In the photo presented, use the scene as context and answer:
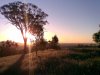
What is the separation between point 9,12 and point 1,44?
24.6 metres

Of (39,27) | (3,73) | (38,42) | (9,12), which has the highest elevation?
(9,12)

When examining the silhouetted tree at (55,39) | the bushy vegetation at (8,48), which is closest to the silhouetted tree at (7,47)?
the bushy vegetation at (8,48)

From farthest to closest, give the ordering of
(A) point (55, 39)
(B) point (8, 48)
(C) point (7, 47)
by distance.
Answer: (A) point (55, 39) → (C) point (7, 47) → (B) point (8, 48)

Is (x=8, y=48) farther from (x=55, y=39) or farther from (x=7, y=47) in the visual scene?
(x=55, y=39)

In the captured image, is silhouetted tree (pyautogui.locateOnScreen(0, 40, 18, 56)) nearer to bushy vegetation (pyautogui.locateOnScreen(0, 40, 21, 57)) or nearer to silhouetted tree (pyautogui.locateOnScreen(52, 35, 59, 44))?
bushy vegetation (pyautogui.locateOnScreen(0, 40, 21, 57))

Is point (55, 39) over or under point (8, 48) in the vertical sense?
over

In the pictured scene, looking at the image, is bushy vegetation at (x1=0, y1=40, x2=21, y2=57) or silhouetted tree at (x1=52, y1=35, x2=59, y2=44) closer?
bushy vegetation at (x1=0, y1=40, x2=21, y2=57)

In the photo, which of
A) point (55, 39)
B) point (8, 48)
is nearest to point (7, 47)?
point (8, 48)

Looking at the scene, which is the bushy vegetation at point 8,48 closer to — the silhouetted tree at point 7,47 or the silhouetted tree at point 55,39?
the silhouetted tree at point 7,47

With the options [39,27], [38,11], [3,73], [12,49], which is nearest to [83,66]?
[3,73]

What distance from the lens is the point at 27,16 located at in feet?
167

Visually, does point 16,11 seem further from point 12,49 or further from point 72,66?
point 72,66

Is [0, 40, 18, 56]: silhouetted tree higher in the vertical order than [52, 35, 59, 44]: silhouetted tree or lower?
lower

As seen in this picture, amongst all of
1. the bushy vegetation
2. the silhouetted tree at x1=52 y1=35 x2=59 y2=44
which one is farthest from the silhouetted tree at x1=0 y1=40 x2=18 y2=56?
the silhouetted tree at x1=52 y1=35 x2=59 y2=44
